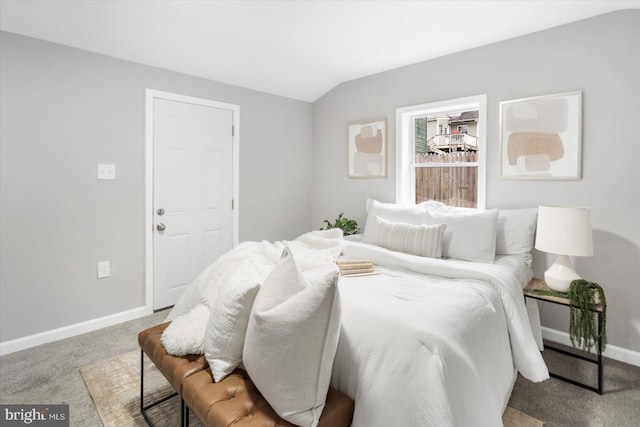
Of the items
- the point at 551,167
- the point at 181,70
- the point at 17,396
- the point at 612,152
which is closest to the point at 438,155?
the point at 551,167

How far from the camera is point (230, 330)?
1.37m

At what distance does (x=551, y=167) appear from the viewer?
8.61ft

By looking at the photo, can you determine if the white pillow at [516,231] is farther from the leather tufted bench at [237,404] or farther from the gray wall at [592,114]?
the leather tufted bench at [237,404]

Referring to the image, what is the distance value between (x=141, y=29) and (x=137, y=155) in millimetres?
995

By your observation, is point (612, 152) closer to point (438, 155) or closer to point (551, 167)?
point (551, 167)

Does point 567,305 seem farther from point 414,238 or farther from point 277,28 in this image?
point 277,28

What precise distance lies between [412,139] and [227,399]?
3000 millimetres

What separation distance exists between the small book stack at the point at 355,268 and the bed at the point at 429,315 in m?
0.07

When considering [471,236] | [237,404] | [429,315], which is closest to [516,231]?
[471,236]

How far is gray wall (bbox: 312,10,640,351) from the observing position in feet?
7.61

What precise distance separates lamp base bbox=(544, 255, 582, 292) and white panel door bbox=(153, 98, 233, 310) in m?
2.85

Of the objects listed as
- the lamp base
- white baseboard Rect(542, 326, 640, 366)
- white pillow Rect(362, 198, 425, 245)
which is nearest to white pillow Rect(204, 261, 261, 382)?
white pillow Rect(362, 198, 425, 245)

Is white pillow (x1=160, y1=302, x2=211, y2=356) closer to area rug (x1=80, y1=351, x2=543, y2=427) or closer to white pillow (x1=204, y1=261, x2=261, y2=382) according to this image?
white pillow (x1=204, y1=261, x2=261, y2=382)

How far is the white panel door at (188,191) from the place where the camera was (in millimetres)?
3150
